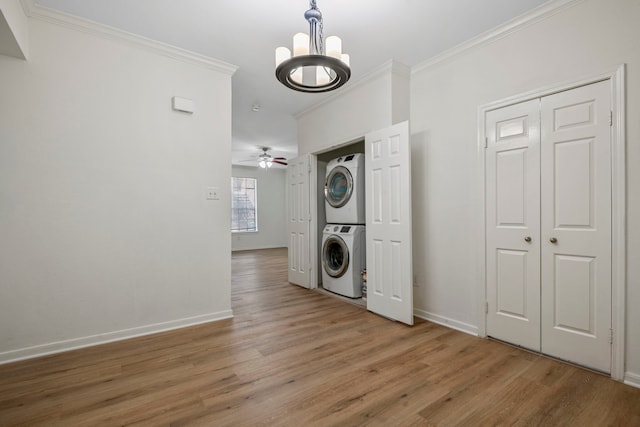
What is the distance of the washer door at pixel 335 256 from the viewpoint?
154 inches

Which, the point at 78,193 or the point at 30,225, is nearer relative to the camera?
the point at 30,225

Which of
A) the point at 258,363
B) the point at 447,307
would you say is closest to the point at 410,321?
the point at 447,307

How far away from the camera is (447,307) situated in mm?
2945

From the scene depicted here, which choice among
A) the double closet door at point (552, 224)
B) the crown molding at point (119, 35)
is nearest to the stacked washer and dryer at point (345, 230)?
the double closet door at point (552, 224)

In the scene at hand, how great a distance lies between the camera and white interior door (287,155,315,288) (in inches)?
175

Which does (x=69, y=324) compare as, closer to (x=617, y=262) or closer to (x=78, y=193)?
(x=78, y=193)

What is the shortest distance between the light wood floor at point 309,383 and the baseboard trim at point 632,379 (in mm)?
71

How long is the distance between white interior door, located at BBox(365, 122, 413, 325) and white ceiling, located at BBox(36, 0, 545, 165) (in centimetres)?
77

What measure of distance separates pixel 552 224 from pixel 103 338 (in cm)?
376

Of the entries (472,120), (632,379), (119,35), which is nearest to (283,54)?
(119,35)

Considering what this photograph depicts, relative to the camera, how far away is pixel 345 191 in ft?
13.3

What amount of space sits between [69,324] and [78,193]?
107 centimetres

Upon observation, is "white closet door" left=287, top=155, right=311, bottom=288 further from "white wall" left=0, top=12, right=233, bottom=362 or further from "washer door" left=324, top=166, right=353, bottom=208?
"white wall" left=0, top=12, right=233, bottom=362

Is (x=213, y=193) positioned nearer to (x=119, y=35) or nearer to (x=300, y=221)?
(x=119, y=35)
